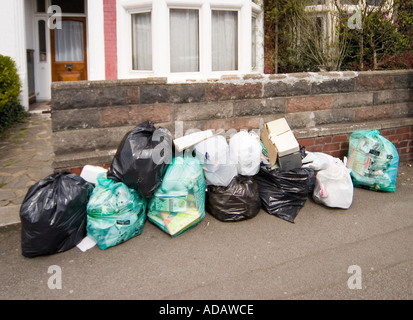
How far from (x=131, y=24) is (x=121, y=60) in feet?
2.39

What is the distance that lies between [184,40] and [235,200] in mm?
4685

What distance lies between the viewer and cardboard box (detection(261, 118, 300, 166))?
430cm

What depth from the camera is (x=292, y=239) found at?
3781 mm

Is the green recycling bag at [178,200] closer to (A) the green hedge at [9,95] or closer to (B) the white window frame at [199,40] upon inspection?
(B) the white window frame at [199,40]

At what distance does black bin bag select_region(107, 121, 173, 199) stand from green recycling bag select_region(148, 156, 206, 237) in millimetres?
93

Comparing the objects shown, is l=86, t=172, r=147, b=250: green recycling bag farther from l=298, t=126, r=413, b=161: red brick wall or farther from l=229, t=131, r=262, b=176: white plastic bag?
l=298, t=126, r=413, b=161: red brick wall

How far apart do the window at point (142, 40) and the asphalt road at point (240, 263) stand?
4.69m

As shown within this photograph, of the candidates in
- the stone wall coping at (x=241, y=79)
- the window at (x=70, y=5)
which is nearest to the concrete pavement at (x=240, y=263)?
the stone wall coping at (x=241, y=79)

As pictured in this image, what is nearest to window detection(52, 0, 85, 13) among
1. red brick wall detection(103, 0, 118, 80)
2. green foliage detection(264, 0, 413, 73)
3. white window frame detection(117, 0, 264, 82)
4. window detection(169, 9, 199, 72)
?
red brick wall detection(103, 0, 118, 80)

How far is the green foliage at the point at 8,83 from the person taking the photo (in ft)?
24.9

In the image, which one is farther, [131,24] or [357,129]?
[131,24]

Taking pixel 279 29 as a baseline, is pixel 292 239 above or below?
below
